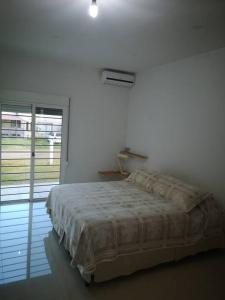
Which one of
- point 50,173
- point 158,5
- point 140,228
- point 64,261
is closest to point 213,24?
point 158,5

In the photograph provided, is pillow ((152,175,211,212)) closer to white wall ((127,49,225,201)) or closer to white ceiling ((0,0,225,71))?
white wall ((127,49,225,201))

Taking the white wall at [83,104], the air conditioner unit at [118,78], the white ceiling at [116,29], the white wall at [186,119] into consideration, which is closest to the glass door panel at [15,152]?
the white wall at [83,104]

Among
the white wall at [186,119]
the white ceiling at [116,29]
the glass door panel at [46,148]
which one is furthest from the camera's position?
the glass door panel at [46,148]

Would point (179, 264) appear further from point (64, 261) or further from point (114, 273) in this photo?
point (64, 261)

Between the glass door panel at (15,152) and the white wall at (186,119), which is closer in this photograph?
the white wall at (186,119)

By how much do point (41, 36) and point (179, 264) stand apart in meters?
3.29

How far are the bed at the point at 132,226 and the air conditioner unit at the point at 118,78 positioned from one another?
→ 2330 millimetres

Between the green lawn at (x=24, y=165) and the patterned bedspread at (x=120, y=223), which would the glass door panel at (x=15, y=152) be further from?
the patterned bedspread at (x=120, y=223)

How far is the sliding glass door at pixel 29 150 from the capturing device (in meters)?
4.18

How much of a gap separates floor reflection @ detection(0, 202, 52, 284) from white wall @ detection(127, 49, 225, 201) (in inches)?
87.1

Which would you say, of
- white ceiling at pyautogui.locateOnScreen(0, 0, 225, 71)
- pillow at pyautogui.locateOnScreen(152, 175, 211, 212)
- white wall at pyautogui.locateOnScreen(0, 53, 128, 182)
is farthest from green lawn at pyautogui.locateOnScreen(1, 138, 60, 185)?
pillow at pyautogui.locateOnScreen(152, 175, 211, 212)

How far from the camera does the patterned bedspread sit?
7.45ft

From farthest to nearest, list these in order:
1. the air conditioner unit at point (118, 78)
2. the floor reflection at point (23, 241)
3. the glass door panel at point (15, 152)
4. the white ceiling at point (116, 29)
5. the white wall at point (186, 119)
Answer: the air conditioner unit at point (118, 78) → the glass door panel at point (15, 152) → the white wall at point (186, 119) → the floor reflection at point (23, 241) → the white ceiling at point (116, 29)

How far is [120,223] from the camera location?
2.40 m
